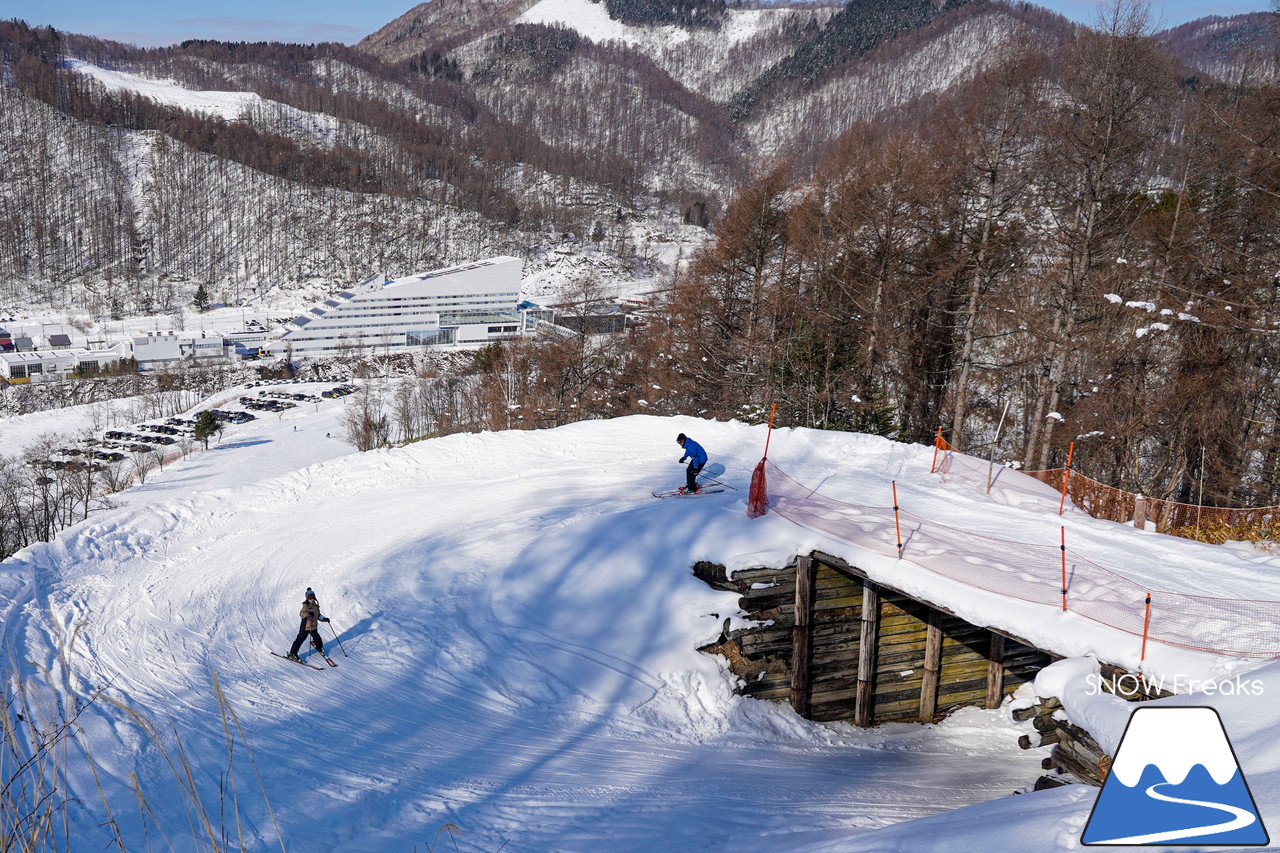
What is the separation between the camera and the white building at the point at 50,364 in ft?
258

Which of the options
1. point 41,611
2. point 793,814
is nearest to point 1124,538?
point 793,814

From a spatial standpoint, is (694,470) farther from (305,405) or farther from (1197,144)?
(305,405)

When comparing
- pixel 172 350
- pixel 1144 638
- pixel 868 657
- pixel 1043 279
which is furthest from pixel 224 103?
pixel 1144 638

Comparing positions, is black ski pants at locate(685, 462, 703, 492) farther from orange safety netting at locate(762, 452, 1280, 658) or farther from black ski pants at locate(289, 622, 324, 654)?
black ski pants at locate(289, 622, 324, 654)

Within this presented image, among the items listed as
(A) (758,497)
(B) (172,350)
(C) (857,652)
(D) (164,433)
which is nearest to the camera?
(C) (857,652)

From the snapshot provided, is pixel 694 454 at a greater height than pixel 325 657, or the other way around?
pixel 694 454

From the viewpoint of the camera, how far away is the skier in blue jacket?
14.2 m

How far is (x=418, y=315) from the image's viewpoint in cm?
9400

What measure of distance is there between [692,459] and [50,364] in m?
92.6

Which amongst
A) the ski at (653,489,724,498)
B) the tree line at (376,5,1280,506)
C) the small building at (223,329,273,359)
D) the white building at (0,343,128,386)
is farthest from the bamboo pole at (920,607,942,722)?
the white building at (0,343,128,386)

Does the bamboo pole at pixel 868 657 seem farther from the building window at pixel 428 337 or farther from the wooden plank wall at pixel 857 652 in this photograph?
the building window at pixel 428 337

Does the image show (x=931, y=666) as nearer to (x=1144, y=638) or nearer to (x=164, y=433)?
(x=1144, y=638)

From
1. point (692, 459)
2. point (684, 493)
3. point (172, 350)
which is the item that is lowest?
point (172, 350)

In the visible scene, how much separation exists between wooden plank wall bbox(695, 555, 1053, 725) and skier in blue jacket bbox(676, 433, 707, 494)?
233 centimetres
